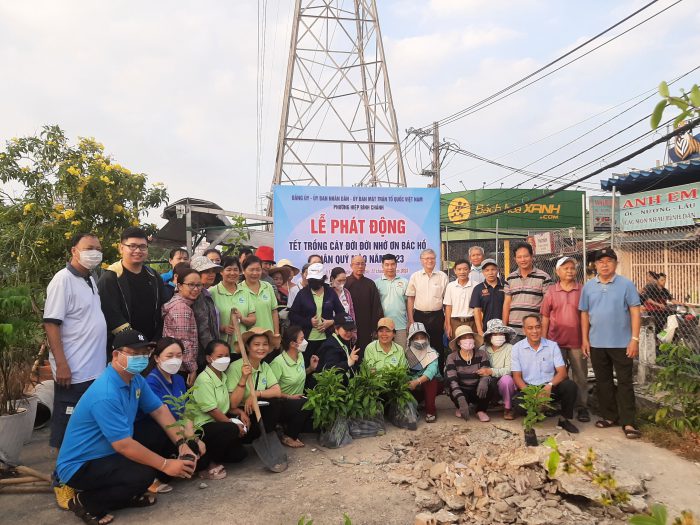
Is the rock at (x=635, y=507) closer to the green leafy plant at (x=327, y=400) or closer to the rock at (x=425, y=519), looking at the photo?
the rock at (x=425, y=519)

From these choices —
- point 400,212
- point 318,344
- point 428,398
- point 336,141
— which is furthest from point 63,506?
point 336,141

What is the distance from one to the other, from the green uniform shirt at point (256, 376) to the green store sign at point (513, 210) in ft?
73.1

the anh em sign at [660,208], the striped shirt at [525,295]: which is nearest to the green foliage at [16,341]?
the striped shirt at [525,295]

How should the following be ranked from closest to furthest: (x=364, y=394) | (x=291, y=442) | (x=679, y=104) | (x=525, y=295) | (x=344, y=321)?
(x=679, y=104)
(x=291, y=442)
(x=364, y=394)
(x=344, y=321)
(x=525, y=295)

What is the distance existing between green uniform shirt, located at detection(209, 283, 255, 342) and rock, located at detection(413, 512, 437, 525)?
2.30 m

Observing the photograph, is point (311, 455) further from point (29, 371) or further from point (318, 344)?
point (29, 371)

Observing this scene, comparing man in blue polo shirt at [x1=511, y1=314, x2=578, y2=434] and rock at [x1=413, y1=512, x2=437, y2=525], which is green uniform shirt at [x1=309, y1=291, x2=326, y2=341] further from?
rock at [x1=413, y1=512, x2=437, y2=525]

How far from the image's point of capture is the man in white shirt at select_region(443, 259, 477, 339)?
6.02 m

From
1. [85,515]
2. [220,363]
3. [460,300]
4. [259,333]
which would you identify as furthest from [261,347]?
[460,300]

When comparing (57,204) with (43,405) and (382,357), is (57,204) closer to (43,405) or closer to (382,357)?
(43,405)

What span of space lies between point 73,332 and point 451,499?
303 cm

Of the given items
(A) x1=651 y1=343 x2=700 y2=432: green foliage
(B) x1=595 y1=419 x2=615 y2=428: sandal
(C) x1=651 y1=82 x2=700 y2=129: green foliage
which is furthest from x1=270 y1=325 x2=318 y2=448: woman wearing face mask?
(C) x1=651 y1=82 x2=700 y2=129: green foliage

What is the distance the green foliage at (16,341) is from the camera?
4.11 meters

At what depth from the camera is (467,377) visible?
5.62 meters
